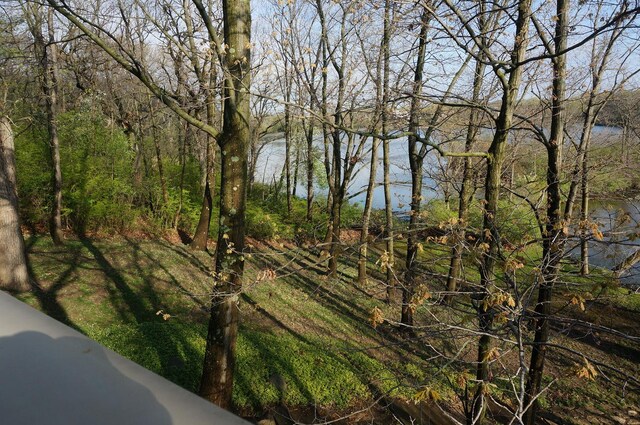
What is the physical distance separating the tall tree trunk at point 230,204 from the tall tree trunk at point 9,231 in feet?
16.1

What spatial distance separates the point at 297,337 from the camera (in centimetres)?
827

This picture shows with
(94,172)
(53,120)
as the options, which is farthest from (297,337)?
(94,172)

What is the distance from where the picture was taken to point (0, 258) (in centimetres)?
711

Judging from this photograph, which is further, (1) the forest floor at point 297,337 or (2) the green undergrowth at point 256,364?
(2) the green undergrowth at point 256,364

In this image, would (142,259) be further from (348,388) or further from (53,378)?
(53,378)

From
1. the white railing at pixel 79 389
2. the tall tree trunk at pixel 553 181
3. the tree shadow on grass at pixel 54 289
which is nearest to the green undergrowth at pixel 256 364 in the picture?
the tree shadow on grass at pixel 54 289

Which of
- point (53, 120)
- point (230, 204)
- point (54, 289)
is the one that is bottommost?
point (54, 289)

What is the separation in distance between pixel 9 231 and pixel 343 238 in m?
12.5

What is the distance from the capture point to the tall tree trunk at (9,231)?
7125 mm

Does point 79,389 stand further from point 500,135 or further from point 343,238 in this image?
point 343,238

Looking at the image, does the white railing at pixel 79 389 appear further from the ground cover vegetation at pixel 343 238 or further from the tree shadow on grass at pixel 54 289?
the tree shadow on grass at pixel 54 289

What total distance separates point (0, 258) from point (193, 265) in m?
4.89

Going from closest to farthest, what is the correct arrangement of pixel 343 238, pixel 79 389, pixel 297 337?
1. pixel 79 389
2. pixel 297 337
3. pixel 343 238

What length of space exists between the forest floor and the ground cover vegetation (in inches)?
2.2
